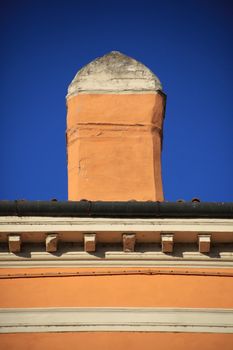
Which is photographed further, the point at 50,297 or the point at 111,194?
the point at 111,194

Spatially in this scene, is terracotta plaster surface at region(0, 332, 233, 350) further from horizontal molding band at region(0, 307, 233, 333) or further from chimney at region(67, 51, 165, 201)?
chimney at region(67, 51, 165, 201)

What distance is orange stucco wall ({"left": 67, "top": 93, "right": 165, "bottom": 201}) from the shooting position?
11.9 meters

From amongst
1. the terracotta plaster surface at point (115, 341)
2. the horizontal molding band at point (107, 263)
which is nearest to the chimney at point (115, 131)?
the horizontal molding band at point (107, 263)

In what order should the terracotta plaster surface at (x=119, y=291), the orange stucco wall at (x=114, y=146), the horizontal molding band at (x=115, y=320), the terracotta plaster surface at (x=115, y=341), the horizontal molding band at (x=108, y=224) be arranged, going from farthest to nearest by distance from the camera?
1. the orange stucco wall at (x=114, y=146)
2. the horizontal molding band at (x=108, y=224)
3. the terracotta plaster surface at (x=119, y=291)
4. the horizontal molding band at (x=115, y=320)
5. the terracotta plaster surface at (x=115, y=341)

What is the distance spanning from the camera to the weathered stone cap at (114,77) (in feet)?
43.1

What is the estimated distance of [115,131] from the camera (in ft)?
41.4

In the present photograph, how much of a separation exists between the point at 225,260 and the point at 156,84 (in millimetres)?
4434

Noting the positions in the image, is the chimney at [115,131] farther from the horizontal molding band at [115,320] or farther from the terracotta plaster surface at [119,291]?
the horizontal molding band at [115,320]

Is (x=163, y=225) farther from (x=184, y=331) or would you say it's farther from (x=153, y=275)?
(x=184, y=331)

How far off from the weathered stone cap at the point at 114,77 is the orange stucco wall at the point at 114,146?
13 cm

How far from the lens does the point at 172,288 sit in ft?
31.4

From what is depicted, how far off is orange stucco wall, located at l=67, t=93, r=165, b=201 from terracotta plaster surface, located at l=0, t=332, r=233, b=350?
9.98 feet

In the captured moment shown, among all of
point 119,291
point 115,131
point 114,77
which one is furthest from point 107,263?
point 114,77

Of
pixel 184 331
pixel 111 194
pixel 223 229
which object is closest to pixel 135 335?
pixel 184 331
